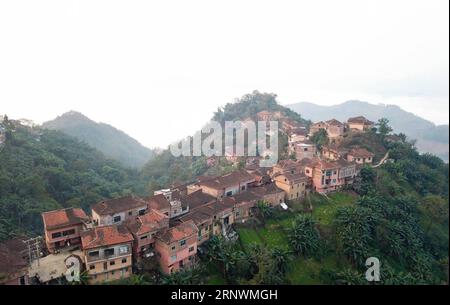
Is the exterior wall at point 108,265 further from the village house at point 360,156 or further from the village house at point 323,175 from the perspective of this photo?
the village house at point 360,156

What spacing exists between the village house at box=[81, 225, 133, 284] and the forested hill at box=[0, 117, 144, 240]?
14383 mm

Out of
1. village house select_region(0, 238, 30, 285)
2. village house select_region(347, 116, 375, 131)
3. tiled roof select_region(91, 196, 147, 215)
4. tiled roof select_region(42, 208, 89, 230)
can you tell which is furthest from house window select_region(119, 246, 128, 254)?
village house select_region(347, 116, 375, 131)

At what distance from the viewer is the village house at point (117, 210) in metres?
27.0

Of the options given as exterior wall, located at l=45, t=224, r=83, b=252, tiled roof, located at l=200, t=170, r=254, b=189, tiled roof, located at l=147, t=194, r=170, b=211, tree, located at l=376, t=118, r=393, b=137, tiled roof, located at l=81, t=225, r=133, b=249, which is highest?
tree, located at l=376, t=118, r=393, b=137

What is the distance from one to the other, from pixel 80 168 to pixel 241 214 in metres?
36.5

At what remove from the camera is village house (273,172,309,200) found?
3539 cm

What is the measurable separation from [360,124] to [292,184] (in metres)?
21.6

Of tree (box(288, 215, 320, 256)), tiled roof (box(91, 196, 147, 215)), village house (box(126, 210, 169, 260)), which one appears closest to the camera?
village house (box(126, 210, 169, 260))

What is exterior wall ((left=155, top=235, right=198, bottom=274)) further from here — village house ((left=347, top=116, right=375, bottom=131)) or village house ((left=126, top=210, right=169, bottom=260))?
village house ((left=347, top=116, right=375, bottom=131))

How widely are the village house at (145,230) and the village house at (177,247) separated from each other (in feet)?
1.56

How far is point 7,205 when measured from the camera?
3791 cm

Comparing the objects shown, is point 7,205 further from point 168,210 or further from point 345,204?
point 345,204

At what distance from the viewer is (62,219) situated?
86.6 feet
